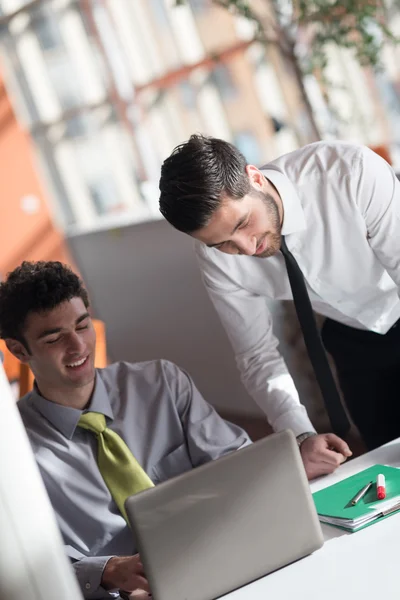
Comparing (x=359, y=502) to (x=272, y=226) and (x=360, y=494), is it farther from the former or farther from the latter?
(x=272, y=226)

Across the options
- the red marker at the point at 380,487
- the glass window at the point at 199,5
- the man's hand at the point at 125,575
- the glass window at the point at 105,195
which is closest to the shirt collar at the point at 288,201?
the red marker at the point at 380,487

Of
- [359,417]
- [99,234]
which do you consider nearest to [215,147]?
[359,417]

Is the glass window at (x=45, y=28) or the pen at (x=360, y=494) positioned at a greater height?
the glass window at (x=45, y=28)

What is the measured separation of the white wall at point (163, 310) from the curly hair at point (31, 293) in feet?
5.85

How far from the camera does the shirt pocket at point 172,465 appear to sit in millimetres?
1856

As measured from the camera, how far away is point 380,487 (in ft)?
4.89

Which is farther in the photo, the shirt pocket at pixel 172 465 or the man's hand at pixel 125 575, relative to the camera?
the shirt pocket at pixel 172 465

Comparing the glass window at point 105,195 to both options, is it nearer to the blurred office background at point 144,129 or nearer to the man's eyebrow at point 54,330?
the blurred office background at point 144,129

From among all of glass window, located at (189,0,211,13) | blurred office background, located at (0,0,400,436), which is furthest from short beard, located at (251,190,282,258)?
glass window, located at (189,0,211,13)

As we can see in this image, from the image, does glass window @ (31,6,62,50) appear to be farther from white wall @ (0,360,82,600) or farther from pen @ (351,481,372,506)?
white wall @ (0,360,82,600)

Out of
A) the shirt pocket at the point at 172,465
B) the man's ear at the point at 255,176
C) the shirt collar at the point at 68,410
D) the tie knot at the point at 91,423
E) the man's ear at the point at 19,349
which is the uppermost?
the man's ear at the point at 255,176

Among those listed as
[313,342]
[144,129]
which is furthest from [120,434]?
[144,129]

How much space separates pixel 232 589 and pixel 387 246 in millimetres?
851

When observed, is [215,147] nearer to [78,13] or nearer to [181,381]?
[181,381]
